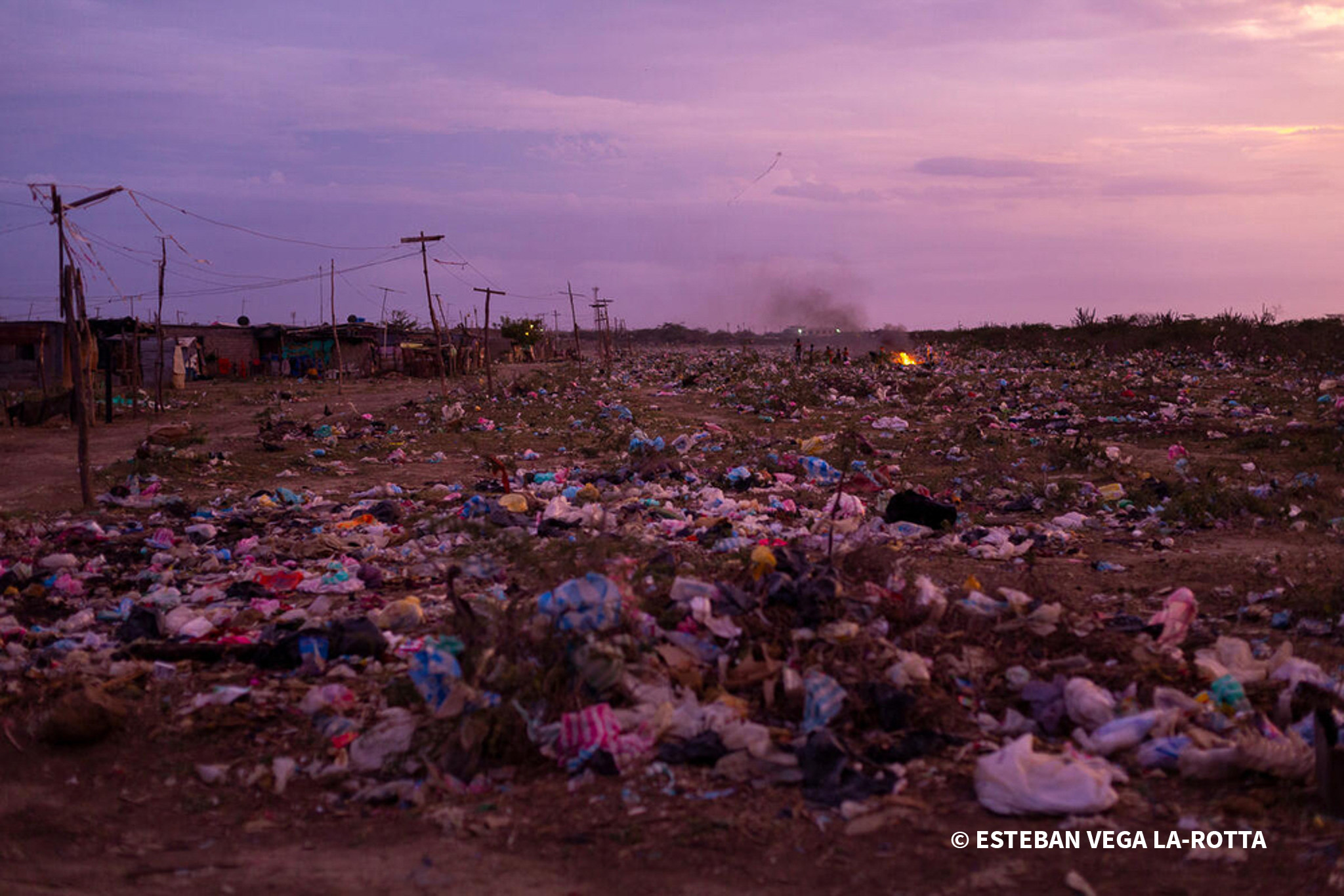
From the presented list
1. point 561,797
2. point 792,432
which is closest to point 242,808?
point 561,797

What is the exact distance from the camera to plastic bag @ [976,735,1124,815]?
8.68ft

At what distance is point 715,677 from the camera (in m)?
3.40

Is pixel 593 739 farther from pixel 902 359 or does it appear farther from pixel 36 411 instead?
pixel 902 359

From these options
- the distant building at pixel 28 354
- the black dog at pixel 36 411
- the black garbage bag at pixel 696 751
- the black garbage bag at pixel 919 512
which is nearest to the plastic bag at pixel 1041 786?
the black garbage bag at pixel 696 751

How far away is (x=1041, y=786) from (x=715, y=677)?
1.17 meters

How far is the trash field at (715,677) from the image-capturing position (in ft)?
8.76

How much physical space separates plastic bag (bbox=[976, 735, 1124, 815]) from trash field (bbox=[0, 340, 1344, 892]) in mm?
11

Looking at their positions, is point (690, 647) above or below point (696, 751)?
above

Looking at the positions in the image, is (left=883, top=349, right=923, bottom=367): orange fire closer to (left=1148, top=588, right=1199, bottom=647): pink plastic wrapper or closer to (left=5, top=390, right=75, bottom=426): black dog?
(left=5, top=390, right=75, bottom=426): black dog

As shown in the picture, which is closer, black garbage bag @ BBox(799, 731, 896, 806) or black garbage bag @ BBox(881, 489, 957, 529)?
black garbage bag @ BBox(799, 731, 896, 806)

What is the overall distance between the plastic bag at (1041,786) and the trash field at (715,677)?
0.04 feet

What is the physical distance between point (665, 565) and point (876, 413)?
402 inches

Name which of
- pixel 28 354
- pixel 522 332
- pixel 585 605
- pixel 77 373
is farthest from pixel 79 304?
pixel 522 332

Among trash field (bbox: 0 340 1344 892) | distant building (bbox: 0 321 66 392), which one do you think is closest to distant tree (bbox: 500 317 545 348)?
distant building (bbox: 0 321 66 392)
